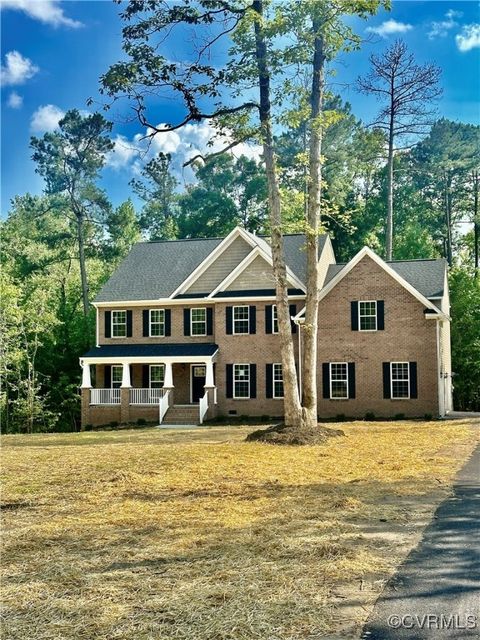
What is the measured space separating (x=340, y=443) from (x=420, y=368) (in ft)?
37.3

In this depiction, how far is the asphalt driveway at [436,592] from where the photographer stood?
4.14 m

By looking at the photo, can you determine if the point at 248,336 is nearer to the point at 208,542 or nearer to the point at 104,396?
the point at 104,396

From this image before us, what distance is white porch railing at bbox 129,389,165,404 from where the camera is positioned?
29500 millimetres

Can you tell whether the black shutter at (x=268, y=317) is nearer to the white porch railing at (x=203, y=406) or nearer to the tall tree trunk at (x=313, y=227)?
the white porch railing at (x=203, y=406)

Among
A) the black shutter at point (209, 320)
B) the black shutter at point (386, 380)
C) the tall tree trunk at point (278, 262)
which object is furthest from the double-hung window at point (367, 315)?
the tall tree trunk at point (278, 262)

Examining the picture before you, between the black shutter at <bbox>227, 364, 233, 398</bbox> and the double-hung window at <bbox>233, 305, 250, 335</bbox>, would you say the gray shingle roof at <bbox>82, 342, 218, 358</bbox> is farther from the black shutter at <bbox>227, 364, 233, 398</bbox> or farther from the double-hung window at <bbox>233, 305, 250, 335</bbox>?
the double-hung window at <bbox>233, 305, 250, 335</bbox>

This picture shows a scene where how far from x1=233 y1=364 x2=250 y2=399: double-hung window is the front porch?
100 cm

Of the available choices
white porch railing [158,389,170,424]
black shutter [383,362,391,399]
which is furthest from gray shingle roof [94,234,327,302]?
black shutter [383,362,391,399]

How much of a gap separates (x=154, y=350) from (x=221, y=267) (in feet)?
16.7

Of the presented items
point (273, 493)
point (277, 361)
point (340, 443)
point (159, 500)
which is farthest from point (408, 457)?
point (277, 361)

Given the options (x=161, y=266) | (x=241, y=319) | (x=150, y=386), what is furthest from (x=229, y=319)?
(x=161, y=266)

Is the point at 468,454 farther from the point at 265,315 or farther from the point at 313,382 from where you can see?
the point at 265,315

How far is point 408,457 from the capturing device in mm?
13008

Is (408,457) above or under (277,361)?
under
